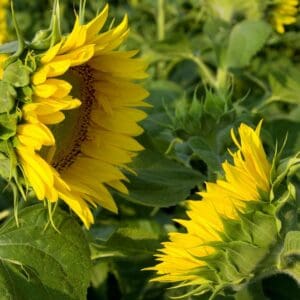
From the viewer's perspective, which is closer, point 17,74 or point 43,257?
point 17,74

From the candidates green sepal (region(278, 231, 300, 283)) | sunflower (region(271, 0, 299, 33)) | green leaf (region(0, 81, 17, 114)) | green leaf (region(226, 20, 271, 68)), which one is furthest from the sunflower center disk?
sunflower (region(271, 0, 299, 33))

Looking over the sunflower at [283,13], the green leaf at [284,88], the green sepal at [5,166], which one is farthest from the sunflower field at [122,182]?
the sunflower at [283,13]

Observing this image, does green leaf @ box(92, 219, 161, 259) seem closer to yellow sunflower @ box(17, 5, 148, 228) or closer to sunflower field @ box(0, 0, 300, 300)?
sunflower field @ box(0, 0, 300, 300)

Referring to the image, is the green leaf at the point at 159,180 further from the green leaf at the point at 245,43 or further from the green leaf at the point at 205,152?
the green leaf at the point at 245,43

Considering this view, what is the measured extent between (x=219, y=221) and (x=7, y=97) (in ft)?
0.97

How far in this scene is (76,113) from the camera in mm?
1298

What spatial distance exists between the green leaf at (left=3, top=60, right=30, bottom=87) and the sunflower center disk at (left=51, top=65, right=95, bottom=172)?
108 mm

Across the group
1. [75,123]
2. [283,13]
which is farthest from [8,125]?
[283,13]

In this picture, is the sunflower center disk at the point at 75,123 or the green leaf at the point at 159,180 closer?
the sunflower center disk at the point at 75,123

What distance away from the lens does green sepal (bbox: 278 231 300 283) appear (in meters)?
1.14

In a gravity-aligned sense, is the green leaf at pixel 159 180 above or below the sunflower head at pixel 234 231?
below

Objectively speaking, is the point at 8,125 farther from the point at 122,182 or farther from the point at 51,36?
the point at 122,182

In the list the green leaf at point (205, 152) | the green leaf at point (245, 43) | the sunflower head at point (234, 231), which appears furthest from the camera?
the green leaf at point (245, 43)

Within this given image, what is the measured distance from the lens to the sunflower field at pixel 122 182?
1.14 meters
